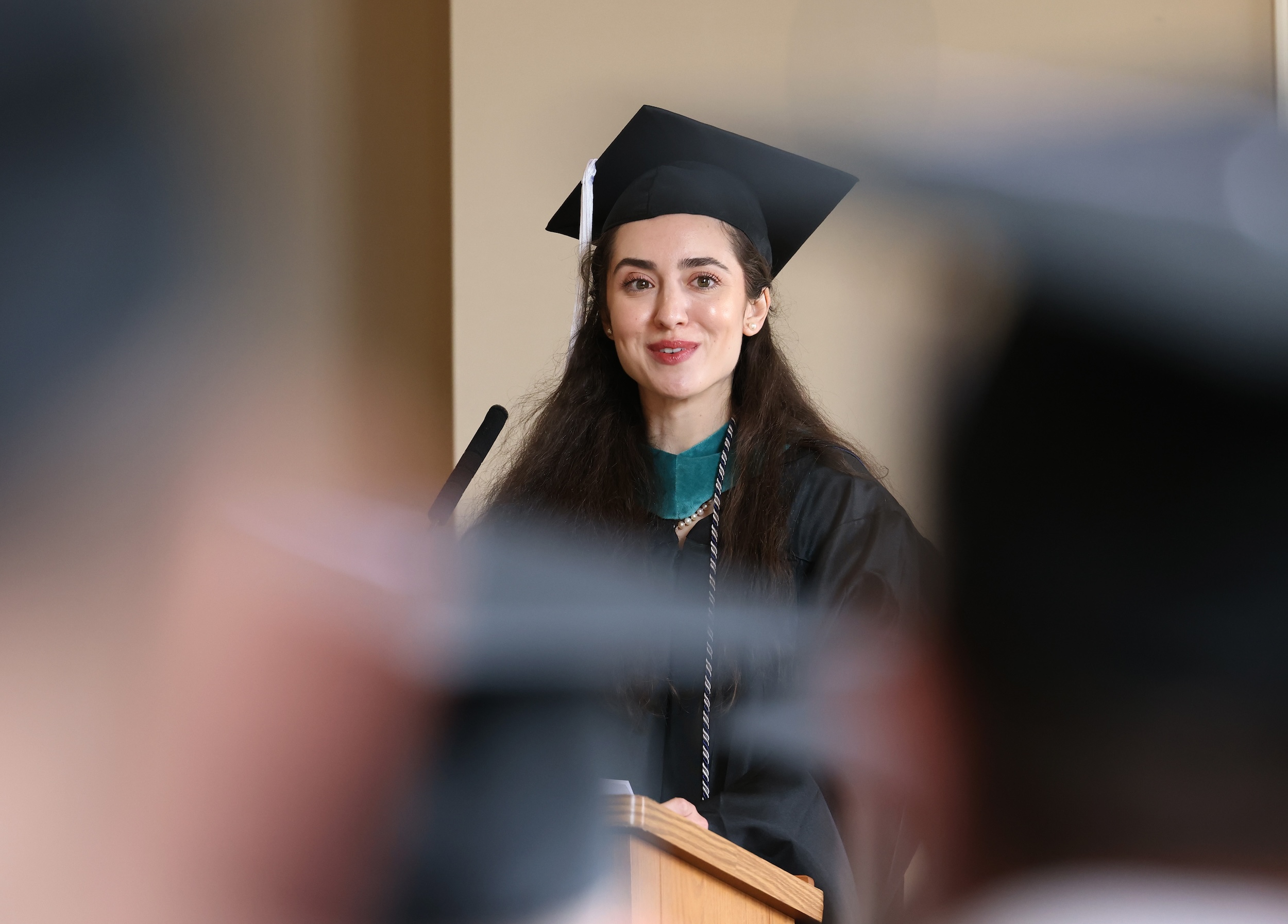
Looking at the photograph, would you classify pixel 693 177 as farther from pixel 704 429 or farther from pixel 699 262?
pixel 704 429

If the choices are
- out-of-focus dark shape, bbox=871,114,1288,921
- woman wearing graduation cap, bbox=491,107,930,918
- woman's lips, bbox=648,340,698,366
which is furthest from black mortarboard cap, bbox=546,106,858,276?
out-of-focus dark shape, bbox=871,114,1288,921

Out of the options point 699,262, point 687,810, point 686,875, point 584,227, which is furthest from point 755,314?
point 686,875

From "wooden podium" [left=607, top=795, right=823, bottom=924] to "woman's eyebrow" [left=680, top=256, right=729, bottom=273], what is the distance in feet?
1.95

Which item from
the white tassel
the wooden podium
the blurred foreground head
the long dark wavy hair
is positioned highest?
the white tassel

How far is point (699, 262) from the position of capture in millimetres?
1130

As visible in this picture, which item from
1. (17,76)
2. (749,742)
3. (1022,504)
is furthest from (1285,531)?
(749,742)

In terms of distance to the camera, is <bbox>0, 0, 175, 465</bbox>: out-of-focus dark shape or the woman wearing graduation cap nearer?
<bbox>0, 0, 175, 465</bbox>: out-of-focus dark shape

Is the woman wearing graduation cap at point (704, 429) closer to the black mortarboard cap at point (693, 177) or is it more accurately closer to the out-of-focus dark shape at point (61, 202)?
the black mortarboard cap at point (693, 177)

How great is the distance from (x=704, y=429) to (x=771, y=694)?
0.92ft

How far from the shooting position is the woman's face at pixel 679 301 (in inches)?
44.3

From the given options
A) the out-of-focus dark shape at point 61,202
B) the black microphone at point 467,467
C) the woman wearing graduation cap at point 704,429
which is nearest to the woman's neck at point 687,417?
the woman wearing graduation cap at point 704,429

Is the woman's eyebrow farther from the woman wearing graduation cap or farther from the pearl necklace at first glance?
the pearl necklace

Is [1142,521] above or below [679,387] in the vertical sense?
below

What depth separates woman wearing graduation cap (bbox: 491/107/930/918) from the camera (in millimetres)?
1042
